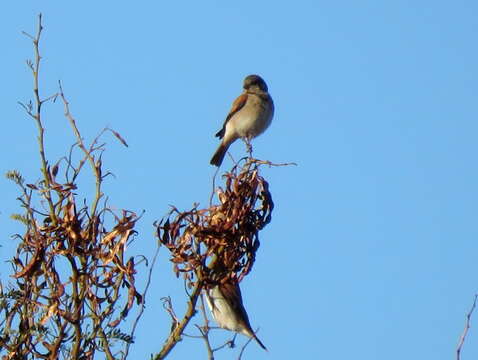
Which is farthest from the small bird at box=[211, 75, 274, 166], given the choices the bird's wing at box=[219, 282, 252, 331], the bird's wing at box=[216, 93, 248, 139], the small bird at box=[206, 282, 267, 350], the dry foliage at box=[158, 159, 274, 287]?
the dry foliage at box=[158, 159, 274, 287]

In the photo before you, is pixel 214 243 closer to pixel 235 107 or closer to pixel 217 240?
pixel 217 240

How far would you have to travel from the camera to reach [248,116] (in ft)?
30.6

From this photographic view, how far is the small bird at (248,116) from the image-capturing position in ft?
30.4

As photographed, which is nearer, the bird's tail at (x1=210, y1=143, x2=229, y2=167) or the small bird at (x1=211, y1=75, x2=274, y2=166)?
the small bird at (x1=211, y1=75, x2=274, y2=166)

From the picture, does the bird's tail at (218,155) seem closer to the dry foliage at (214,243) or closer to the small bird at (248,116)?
the small bird at (248,116)

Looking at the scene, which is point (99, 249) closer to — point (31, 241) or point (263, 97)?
point (31, 241)

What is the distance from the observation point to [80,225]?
2854mm

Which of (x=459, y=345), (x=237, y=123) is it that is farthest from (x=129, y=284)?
(x=237, y=123)

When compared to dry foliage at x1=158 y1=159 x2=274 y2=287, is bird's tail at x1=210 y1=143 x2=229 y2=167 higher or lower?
higher

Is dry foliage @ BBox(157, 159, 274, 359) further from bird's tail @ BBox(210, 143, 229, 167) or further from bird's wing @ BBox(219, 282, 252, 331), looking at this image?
bird's tail @ BBox(210, 143, 229, 167)

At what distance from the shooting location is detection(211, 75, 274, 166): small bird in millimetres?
9266

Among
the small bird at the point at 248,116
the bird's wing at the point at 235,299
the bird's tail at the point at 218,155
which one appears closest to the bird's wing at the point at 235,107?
the small bird at the point at 248,116

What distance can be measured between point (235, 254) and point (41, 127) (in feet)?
2.43

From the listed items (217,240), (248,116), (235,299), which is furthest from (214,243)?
(248,116)
